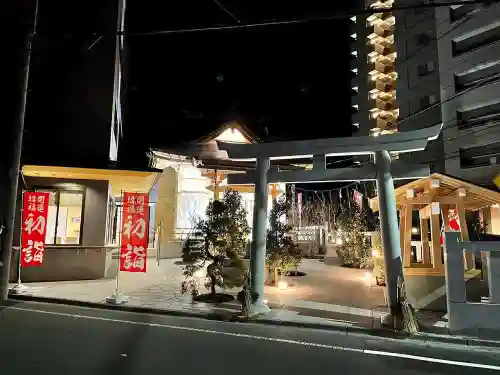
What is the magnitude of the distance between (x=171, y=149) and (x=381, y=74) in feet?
102

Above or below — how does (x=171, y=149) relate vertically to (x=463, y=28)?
below

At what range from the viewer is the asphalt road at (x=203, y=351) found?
5625mm

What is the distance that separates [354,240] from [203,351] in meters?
15.1

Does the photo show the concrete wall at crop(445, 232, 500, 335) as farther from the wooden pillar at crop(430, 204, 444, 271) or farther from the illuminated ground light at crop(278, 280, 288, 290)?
the illuminated ground light at crop(278, 280, 288, 290)

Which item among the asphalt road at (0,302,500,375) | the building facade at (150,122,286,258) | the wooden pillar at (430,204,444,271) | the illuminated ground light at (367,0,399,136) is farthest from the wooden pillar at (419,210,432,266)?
Result: the illuminated ground light at (367,0,399,136)

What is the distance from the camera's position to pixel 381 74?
136 feet

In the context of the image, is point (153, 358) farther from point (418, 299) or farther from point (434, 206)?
point (434, 206)

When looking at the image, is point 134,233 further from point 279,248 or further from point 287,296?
point 279,248

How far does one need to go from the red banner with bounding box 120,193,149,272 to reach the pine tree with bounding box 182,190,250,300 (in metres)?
1.45

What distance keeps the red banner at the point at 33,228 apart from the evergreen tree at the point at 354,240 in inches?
579

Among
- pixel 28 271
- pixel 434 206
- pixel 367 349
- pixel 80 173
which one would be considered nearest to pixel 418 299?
pixel 434 206

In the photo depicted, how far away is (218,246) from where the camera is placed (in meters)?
10.9

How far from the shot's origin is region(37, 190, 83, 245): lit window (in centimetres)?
1497

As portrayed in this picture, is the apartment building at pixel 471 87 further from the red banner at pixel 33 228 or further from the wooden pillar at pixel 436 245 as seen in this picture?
the red banner at pixel 33 228
